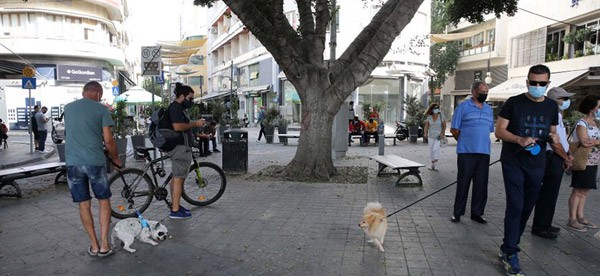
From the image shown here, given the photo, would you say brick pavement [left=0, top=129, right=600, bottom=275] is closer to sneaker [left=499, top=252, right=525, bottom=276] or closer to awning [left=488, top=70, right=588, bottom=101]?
sneaker [left=499, top=252, right=525, bottom=276]

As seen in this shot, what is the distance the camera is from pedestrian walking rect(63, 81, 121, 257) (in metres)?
4.12

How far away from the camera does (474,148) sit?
17.7 ft

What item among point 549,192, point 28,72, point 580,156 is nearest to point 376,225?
point 549,192

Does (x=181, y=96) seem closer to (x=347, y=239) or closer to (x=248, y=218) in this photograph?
(x=248, y=218)

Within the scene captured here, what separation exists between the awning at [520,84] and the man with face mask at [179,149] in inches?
708

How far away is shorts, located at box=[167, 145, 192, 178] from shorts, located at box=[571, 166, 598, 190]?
15.9ft

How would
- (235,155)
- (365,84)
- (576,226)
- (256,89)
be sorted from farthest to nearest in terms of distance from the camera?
1. (256,89)
2. (365,84)
3. (235,155)
4. (576,226)

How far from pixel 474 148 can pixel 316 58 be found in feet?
13.7

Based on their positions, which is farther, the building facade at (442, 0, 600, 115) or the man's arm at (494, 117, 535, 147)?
the building facade at (442, 0, 600, 115)

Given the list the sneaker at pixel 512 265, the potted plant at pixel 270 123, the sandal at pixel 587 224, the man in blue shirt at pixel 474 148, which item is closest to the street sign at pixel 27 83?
the potted plant at pixel 270 123

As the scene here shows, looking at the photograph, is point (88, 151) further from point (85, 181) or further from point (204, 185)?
point (204, 185)

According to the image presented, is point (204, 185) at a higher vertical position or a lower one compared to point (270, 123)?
lower

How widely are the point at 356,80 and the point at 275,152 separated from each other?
6.40m

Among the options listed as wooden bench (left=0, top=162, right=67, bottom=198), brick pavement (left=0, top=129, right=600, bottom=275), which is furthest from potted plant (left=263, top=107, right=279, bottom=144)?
brick pavement (left=0, top=129, right=600, bottom=275)
